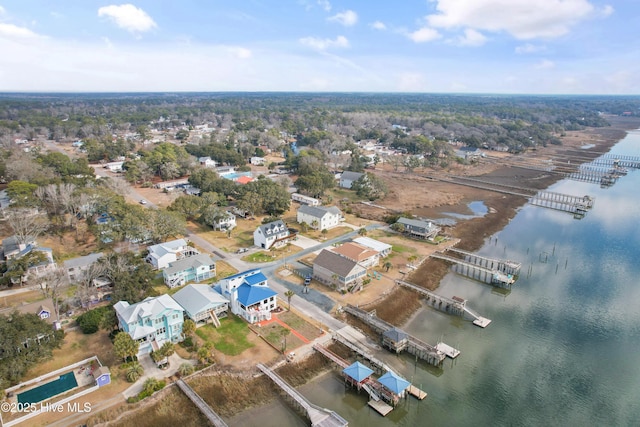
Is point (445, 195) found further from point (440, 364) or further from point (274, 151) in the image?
point (274, 151)

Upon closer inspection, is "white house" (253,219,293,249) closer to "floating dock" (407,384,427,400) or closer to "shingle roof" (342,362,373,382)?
"shingle roof" (342,362,373,382)

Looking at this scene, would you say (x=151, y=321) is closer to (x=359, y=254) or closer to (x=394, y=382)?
(x=394, y=382)

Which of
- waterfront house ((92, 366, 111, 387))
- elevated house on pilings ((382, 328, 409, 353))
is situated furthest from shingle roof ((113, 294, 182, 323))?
elevated house on pilings ((382, 328, 409, 353))

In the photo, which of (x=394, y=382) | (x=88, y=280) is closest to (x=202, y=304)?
(x=88, y=280)

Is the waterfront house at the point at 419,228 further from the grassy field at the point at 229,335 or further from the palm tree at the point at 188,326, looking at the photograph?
the palm tree at the point at 188,326

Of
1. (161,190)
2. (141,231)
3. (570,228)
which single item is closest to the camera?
(141,231)

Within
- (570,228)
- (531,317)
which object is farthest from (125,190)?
(570,228)

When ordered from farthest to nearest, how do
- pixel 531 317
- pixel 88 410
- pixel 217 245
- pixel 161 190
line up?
pixel 161 190
pixel 217 245
pixel 531 317
pixel 88 410
